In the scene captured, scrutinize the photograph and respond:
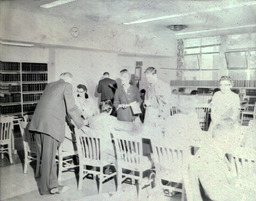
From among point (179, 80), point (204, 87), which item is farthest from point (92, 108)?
point (204, 87)

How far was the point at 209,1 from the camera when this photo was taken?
2.21 metres

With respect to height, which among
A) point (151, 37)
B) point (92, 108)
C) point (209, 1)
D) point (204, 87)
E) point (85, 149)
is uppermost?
point (209, 1)

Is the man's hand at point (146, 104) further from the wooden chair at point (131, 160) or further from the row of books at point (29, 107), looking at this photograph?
the row of books at point (29, 107)

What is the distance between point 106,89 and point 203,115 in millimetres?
1181

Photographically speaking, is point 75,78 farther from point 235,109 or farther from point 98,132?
point 235,109

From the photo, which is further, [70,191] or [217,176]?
[70,191]

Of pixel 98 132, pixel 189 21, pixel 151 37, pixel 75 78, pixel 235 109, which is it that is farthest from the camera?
pixel 75 78

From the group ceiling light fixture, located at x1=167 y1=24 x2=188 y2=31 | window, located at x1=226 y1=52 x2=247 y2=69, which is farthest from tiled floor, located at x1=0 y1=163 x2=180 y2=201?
ceiling light fixture, located at x1=167 y1=24 x2=188 y2=31

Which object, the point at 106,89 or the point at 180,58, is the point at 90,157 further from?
the point at 180,58

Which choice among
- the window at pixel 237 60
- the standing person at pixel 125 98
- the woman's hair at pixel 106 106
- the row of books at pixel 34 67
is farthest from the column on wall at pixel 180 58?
the row of books at pixel 34 67

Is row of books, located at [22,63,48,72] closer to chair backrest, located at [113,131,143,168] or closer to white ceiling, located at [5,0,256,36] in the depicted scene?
white ceiling, located at [5,0,256,36]

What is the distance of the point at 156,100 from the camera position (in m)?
2.75

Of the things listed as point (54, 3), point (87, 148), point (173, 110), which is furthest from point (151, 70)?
point (54, 3)

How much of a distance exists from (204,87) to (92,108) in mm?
1467
